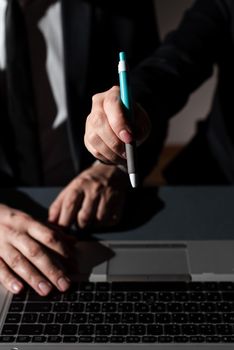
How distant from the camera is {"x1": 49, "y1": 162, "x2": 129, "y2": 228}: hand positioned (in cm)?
73

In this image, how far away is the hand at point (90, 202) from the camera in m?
0.73

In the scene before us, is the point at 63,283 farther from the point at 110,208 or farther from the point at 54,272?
the point at 110,208

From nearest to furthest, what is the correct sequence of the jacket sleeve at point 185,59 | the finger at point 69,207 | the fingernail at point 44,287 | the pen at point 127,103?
the pen at point 127,103, the fingernail at point 44,287, the finger at point 69,207, the jacket sleeve at point 185,59

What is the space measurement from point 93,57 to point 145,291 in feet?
1.84

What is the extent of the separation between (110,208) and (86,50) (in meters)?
0.38

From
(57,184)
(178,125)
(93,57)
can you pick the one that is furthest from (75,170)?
(178,125)

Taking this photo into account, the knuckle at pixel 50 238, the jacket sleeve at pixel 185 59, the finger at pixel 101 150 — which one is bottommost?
the knuckle at pixel 50 238

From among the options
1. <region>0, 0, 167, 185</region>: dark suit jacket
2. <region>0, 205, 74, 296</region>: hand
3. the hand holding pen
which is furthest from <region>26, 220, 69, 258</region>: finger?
<region>0, 0, 167, 185</region>: dark suit jacket

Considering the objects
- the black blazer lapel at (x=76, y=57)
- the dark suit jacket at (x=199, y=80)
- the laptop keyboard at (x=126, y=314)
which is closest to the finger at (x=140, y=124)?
the laptop keyboard at (x=126, y=314)

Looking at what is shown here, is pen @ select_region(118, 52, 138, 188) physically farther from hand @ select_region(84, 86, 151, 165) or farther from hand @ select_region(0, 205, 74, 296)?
hand @ select_region(0, 205, 74, 296)

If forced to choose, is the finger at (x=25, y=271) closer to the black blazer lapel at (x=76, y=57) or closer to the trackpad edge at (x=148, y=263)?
the trackpad edge at (x=148, y=263)

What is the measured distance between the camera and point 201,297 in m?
0.59

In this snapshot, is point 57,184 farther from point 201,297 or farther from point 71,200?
point 201,297

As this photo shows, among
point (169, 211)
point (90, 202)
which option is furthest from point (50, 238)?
point (169, 211)
